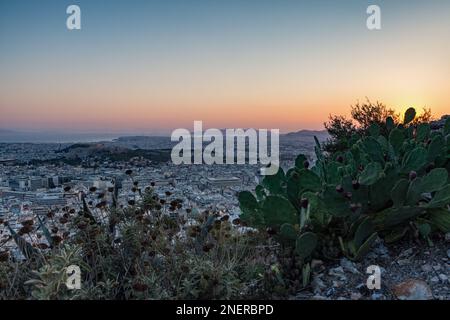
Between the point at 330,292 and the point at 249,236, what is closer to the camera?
the point at 330,292

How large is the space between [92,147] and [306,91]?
137 inches

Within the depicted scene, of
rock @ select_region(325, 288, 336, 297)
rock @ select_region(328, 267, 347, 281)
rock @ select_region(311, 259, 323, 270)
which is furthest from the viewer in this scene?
rock @ select_region(311, 259, 323, 270)

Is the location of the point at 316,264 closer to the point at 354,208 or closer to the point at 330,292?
the point at 330,292

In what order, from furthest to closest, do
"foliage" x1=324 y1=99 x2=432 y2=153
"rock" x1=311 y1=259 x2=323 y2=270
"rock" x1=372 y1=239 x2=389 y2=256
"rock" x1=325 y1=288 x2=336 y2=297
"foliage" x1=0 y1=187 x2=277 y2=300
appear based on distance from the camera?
"foliage" x1=324 y1=99 x2=432 y2=153, "rock" x1=372 y1=239 x2=389 y2=256, "rock" x1=311 y1=259 x2=323 y2=270, "rock" x1=325 y1=288 x2=336 y2=297, "foliage" x1=0 y1=187 x2=277 y2=300

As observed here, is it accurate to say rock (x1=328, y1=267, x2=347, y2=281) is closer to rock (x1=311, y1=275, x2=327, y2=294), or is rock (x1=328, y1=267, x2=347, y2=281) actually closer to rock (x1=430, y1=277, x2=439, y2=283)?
rock (x1=311, y1=275, x2=327, y2=294)

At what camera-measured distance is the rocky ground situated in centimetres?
236

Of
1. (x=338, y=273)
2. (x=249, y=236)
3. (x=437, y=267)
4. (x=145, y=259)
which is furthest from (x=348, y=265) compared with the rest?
(x=145, y=259)

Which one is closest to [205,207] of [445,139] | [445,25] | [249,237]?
[249,237]

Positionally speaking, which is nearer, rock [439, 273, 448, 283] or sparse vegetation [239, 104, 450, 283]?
rock [439, 273, 448, 283]

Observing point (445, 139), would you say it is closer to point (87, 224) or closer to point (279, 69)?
point (279, 69)

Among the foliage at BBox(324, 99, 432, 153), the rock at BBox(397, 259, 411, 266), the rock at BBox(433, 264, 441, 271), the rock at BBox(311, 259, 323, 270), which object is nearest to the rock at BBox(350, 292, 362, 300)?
the rock at BBox(311, 259, 323, 270)

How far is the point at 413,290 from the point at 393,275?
21 cm

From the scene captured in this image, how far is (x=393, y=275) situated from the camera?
8.32 feet

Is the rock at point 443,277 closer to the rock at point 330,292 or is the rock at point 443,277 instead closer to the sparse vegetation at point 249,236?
the sparse vegetation at point 249,236
